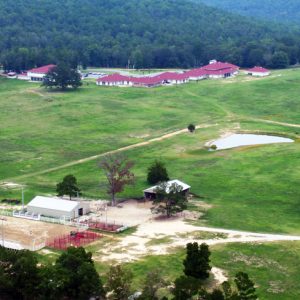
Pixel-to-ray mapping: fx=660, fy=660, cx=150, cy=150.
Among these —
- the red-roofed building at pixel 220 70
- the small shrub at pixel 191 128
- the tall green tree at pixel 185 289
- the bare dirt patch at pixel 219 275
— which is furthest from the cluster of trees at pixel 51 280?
the red-roofed building at pixel 220 70

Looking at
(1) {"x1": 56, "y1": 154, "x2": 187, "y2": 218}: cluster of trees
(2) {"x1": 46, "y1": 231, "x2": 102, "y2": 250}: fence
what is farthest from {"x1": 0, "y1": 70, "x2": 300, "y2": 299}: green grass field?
(2) {"x1": 46, "y1": 231, "x2": 102, "y2": 250}: fence

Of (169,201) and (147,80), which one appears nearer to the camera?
(169,201)

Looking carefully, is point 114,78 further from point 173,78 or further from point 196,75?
A: point 196,75

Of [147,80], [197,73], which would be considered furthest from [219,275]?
[197,73]

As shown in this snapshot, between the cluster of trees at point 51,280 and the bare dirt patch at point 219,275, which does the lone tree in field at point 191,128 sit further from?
the cluster of trees at point 51,280

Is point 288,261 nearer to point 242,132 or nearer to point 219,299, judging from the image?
point 219,299
